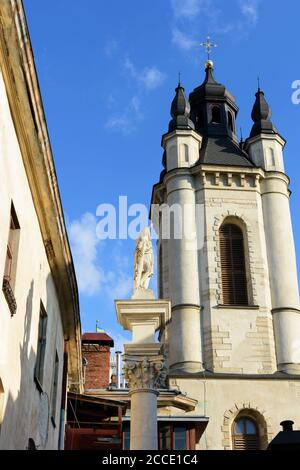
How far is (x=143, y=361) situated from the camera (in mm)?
17859

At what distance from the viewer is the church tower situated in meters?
34.8

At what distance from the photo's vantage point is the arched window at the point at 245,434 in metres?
34.1

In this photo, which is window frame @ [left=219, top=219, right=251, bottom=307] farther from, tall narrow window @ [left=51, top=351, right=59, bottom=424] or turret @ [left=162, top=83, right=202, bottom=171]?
tall narrow window @ [left=51, top=351, right=59, bottom=424]

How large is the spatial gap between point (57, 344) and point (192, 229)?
20.0 metres

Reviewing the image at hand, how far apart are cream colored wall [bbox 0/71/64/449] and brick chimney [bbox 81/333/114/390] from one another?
72.9 feet

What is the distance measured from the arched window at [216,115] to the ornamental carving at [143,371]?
1210 inches

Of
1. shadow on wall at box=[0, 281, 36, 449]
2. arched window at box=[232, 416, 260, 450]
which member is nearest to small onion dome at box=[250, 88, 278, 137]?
arched window at box=[232, 416, 260, 450]

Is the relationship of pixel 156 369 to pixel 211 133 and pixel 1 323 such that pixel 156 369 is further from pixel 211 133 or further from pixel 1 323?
pixel 211 133

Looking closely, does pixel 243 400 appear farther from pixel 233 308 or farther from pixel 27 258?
pixel 27 258

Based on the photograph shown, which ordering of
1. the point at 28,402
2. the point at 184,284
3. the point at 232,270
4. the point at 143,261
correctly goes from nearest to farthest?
the point at 28,402 < the point at 143,261 < the point at 184,284 < the point at 232,270

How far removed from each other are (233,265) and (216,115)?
479 inches

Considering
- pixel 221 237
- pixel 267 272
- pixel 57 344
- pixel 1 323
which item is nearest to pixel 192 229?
pixel 221 237

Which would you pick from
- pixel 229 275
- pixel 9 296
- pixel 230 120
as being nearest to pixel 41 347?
pixel 9 296
